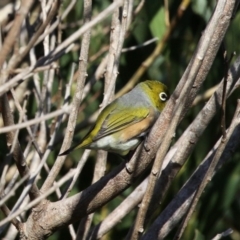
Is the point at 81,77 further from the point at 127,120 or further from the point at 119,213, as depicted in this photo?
the point at 127,120

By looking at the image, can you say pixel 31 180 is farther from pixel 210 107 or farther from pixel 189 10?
pixel 189 10

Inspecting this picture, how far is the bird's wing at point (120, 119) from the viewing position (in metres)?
4.12

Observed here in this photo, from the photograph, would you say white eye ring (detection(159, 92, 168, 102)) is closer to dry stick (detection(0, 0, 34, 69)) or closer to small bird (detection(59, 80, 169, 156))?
small bird (detection(59, 80, 169, 156))

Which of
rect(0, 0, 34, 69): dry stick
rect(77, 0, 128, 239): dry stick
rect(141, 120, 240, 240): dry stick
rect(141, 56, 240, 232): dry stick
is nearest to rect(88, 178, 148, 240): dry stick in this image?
rect(77, 0, 128, 239): dry stick

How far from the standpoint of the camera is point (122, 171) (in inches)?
116

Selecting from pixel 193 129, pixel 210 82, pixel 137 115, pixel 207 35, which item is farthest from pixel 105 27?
pixel 207 35

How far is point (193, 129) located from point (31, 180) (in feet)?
2.46

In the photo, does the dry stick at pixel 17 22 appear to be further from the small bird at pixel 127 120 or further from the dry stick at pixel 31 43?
the small bird at pixel 127 120

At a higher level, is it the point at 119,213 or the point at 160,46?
the point at 160,46

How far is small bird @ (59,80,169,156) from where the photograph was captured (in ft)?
13.1

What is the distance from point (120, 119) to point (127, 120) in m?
0.05

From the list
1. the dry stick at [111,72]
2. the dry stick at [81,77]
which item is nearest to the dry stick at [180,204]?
the dry stick at [111,72]

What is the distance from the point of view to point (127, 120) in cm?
428

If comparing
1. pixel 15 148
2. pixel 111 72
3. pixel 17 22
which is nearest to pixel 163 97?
pixel 111 72
